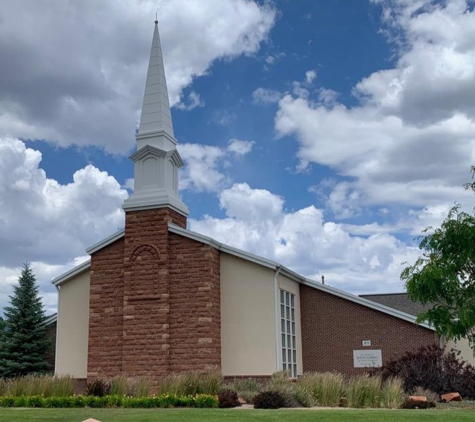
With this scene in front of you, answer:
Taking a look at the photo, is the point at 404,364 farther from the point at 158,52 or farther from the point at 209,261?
the point at 158,52

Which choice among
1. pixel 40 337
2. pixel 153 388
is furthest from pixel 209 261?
pixel 40 337

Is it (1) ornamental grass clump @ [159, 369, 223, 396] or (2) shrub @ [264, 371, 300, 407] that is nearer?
(2) shrub @ [264, 371, 300, 407]

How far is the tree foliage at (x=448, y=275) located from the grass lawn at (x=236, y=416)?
2871 millimetres

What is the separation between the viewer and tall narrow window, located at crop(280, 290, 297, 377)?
81.8 feet

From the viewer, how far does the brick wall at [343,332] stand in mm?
26562

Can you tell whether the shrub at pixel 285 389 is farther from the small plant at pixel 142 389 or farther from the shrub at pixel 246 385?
the small plant at pixel 142 389

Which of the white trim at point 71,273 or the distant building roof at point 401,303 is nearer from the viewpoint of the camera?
the white trim at point 71,273

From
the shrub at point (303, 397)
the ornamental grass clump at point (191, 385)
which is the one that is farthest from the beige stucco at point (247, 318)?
the shrub at point (303, 397)

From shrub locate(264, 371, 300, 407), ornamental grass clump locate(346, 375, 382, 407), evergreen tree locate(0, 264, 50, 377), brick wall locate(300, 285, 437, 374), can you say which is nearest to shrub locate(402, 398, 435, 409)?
ornamental grass clump locate(346, 375, 382, 407)

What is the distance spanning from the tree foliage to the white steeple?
1104cm

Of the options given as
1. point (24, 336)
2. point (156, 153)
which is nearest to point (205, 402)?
point (156, 153)

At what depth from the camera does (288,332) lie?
25.8m

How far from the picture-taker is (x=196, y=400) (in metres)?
16.6

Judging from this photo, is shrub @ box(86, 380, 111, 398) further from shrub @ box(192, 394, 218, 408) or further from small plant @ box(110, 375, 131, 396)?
shrub @ box(192, 394, 218, 408)
